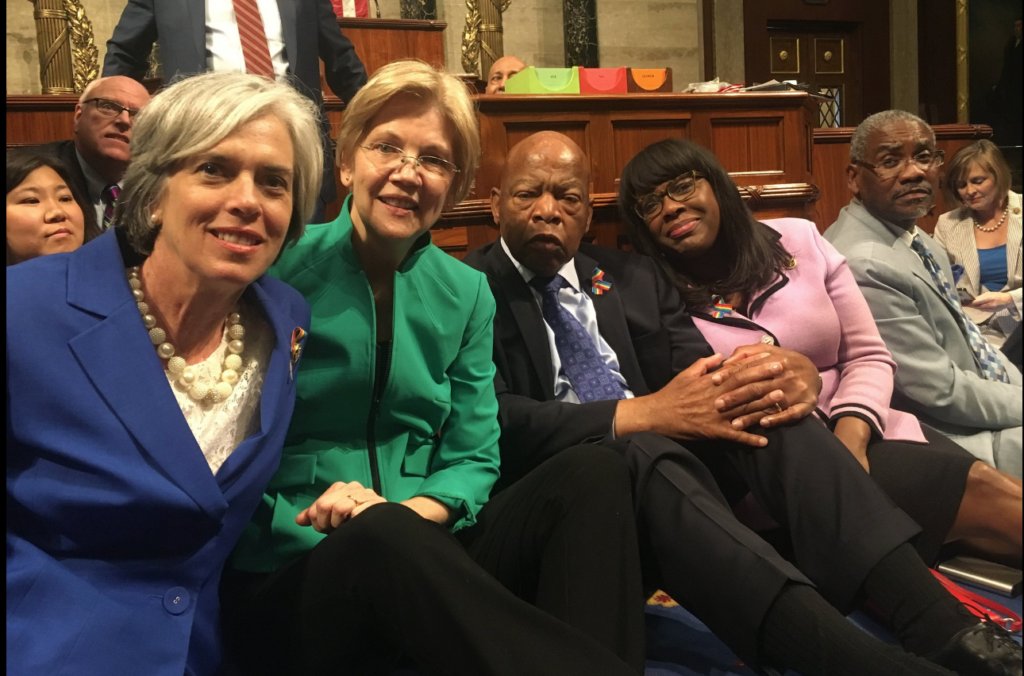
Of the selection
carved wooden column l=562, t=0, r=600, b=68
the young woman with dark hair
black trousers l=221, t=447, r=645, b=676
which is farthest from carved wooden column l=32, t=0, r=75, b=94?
carved wooden column l=562, t=0, r=600, b=68

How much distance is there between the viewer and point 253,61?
1.66 m

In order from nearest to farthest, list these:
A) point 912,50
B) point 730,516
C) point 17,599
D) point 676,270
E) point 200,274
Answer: point 17,599
point 200,274
point 730,516
point 912,50
point 676,270

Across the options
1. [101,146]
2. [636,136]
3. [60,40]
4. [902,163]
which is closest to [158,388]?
[101,146]

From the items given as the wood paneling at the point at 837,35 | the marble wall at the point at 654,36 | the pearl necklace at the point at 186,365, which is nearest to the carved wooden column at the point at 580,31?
the marble wall at the point at 654,36

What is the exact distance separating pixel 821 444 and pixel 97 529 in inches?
35.4

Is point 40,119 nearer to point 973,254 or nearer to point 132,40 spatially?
point 132,40

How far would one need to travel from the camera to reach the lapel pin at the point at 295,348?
3.17 feet

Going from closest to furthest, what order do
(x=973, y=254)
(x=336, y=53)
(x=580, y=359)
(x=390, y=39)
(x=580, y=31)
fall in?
(x=973, y=254) → (x=580, y=359) → (x=336, y=53) → (x=390, y=39) → (x=580, y=31)

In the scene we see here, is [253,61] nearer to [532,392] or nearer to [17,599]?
[532,392]

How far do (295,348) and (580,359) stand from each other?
576mm

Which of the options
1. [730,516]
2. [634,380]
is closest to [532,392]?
[634,380]

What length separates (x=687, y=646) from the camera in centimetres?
123

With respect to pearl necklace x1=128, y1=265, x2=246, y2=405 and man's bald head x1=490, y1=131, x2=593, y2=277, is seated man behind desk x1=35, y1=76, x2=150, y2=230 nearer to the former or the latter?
pearl necklace x1=128, y1=265, x2=246, y2=405

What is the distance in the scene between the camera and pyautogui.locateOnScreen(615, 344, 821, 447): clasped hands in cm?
124
